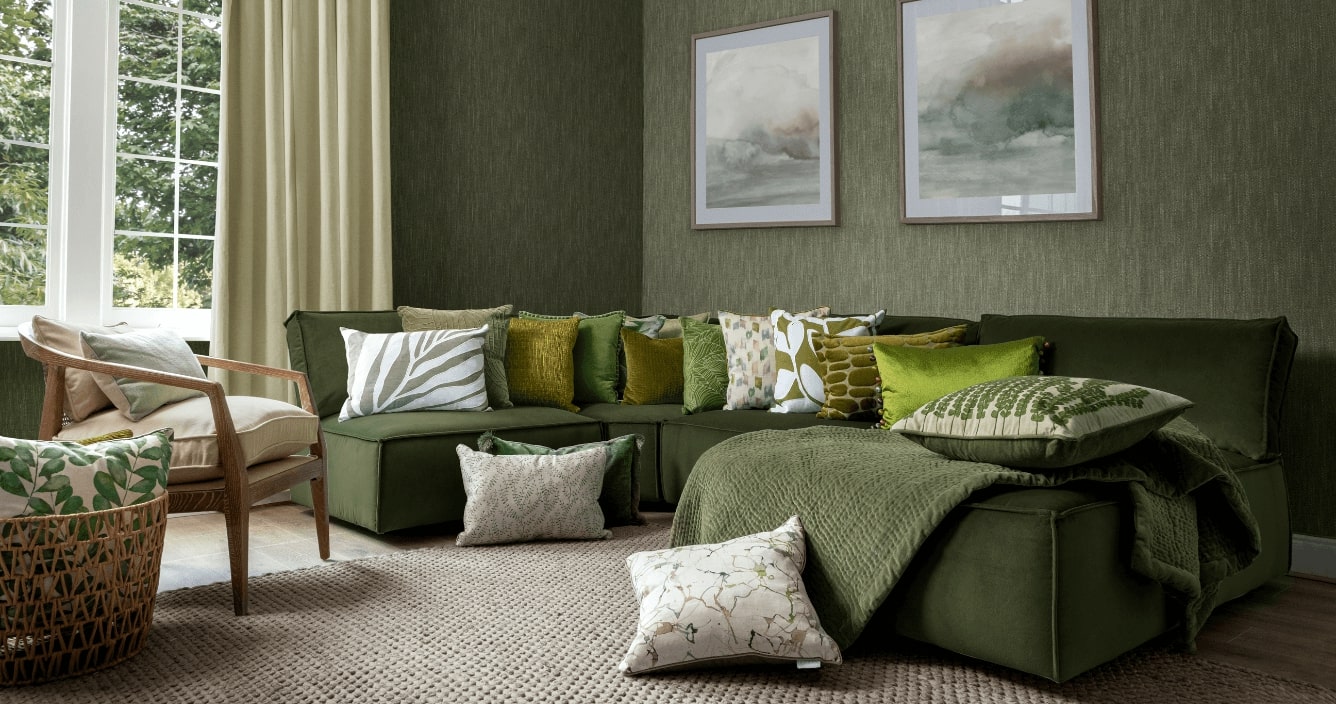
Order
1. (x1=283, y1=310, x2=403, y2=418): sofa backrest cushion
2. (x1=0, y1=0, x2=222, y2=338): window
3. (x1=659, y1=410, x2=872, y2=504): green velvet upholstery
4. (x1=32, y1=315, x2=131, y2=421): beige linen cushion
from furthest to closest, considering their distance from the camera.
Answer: (x1=283, y1=310, x2=403, y2=418): sofa backrest cushion < (x1=0, y1=0, x2=222, y2=338): window < (x1=659, y1=410, x2=872, y2=504): green velvet upholstery < (x1=32, y1=315, x2=131, y2=421): beige linen cushion

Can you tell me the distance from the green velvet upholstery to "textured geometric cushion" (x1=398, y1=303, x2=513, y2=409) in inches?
25.4

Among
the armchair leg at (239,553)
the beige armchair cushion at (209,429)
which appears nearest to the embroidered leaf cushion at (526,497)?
the beige armchair cushion at (209,429)

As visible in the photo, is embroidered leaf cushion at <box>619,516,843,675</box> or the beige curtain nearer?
embroidered leaf cushion at <box>619,516,843,675</box>

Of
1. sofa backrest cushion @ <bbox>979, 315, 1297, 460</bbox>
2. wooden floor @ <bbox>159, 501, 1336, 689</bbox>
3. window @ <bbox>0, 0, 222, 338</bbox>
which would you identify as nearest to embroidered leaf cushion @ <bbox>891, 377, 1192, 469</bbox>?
wooden floor @ <bbox>159, 501, 1336, 689</bbox>

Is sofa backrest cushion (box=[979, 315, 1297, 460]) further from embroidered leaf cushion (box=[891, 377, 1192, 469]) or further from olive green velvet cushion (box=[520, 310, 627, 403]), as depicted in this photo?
olive green velvet cushion (box=[520, 310, 627, 403])

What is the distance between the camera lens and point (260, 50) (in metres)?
3.97

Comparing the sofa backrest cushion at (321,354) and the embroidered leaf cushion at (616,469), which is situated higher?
the sofa backrest cushion at (321,354)

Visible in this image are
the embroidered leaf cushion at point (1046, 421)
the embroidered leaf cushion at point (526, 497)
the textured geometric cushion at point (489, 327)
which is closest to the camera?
the embroidered leaf cushion at point (1046, 421)

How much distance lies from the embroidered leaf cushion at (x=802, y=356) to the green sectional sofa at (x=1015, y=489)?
8 cm

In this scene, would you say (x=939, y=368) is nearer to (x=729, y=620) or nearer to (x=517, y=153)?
(x=729, y=620)

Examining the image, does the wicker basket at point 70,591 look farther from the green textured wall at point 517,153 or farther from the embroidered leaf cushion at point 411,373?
the green textured wall at point 517,153

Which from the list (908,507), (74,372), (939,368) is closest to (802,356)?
(939,368)

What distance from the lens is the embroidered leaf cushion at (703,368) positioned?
3.89 meters

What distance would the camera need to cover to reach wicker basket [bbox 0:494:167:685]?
2.01 metres
